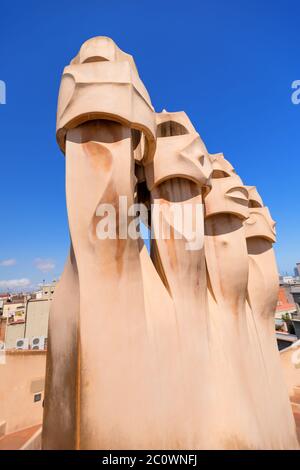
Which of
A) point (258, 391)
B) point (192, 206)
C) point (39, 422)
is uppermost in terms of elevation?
point (192, 206)

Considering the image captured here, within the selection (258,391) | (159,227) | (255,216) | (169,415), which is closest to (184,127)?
(159,227)

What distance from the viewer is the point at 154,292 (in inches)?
222

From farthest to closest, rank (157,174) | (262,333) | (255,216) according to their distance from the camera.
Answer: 1. (255,216)
2. (262,333)
3. (157,174)

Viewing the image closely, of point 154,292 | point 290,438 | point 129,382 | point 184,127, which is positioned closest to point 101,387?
point 129,382

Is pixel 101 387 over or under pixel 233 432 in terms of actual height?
over

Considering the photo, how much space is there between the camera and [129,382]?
446 centimetres

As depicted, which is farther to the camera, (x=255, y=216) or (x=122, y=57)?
(x=255, y=216)

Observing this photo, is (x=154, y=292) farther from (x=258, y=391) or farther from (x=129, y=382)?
(x=258, y=391)

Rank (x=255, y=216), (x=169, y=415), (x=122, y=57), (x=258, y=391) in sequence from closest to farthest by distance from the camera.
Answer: (x=169, y=415) → (x=122, y=57) → (x=258, y=391) → (x=255, y=216)

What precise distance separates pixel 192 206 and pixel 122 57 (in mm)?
4000

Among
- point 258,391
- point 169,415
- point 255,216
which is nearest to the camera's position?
point 169,415

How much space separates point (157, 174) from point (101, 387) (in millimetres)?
4834

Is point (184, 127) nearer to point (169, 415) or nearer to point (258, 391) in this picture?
point (169, 415)

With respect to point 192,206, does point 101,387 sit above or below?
below
